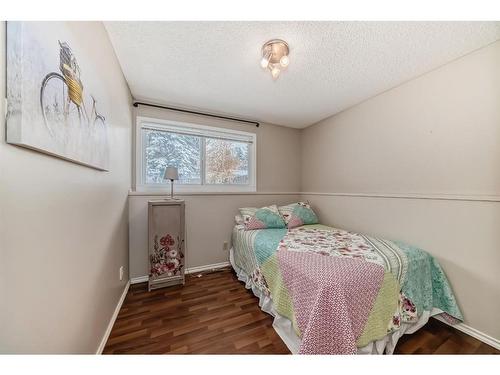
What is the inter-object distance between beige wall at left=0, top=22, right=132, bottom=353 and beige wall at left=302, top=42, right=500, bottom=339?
8.49ft

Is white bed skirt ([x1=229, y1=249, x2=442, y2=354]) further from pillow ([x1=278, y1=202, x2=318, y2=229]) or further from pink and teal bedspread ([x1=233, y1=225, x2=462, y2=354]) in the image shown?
pillow ([x1=278, y1=202, x2=318, y2=229])

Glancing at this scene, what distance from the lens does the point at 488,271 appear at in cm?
140

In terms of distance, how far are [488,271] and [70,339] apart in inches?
106

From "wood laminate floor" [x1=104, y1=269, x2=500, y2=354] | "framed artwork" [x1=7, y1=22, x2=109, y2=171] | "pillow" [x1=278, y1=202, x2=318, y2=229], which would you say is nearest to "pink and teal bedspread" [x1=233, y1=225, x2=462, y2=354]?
"wood laminate floor" [x1=104, y1=269, x2=500, y2=354]

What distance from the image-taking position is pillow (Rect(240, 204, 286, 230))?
2.43 meters

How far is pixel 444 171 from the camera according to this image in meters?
1.64

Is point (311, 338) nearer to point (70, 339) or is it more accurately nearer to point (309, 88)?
point (70, 339)

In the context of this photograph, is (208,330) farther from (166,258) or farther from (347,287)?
(347,287)

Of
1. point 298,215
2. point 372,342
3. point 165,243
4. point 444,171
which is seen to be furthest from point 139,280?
point 444,171

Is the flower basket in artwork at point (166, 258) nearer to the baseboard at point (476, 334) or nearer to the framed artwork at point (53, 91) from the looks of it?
the framed artwork at point (53, 91)

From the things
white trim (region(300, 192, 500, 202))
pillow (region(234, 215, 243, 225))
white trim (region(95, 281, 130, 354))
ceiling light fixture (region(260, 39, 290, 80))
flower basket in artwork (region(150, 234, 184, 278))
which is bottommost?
white trim (region(95, 281, 130, 354))

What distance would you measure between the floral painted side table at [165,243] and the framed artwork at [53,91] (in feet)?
3.42

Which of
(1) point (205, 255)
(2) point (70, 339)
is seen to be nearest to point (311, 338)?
(2) point (70, 339)
